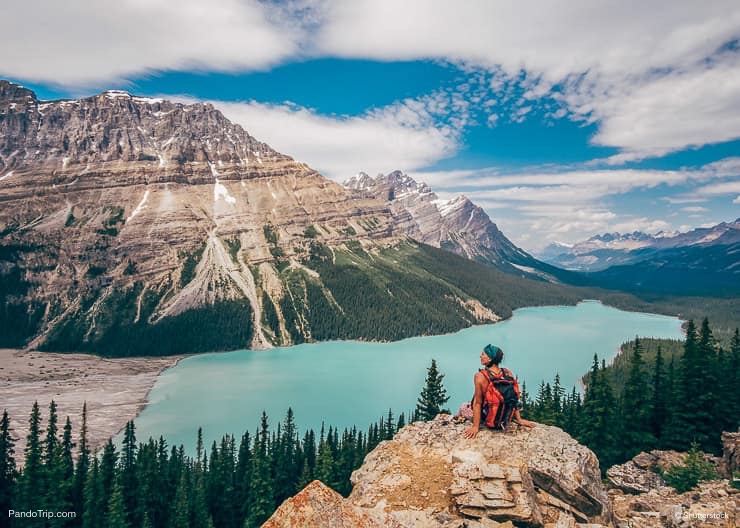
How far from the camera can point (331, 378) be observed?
122625 millimetres

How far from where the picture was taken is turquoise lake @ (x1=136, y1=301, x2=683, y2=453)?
89688mm

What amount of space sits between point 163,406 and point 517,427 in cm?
10124

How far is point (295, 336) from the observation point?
183 metres

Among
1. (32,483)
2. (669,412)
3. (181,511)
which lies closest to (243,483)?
(181,511)

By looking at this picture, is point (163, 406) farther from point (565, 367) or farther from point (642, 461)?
point (565, 367)

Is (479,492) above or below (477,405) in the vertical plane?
below

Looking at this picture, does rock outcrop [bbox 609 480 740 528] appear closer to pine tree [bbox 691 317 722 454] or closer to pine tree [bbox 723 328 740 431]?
pine tree [bbox 691 317 722 454]

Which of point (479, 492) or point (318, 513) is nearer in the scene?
point (318, 513)

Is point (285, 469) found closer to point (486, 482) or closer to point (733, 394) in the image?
point (733, 394)

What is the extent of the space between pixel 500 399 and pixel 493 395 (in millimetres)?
296

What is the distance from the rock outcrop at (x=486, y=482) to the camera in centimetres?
1098

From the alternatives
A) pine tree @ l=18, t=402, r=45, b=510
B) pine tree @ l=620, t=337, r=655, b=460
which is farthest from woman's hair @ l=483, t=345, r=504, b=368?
pine tree @ l=18, t=402, r=45, b=510

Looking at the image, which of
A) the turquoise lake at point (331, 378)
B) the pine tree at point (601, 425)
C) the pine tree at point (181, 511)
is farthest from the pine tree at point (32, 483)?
the pine tree at point (601, 425)

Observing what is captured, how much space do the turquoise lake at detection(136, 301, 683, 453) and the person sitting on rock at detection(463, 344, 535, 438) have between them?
241 feet
